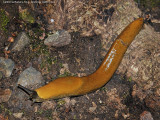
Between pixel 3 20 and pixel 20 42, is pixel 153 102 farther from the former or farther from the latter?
pixel 3 20

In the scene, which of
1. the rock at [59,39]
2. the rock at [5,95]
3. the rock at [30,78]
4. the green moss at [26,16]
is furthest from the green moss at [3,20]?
the rock at [5,95]

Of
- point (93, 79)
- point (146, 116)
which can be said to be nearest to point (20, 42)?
point (93, 79)

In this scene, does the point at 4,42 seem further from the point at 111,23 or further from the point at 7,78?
the point at 111,23

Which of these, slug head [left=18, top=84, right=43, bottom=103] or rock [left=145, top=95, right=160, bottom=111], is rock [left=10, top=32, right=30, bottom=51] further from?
rock [left=145, top=95, right=160, bottom=111]

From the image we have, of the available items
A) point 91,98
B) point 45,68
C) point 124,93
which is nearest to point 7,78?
point 45,68

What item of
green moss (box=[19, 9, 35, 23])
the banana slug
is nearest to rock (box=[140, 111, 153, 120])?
the banana slug

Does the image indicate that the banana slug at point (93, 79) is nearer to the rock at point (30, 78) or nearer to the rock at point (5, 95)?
the rock at point (30, 78)

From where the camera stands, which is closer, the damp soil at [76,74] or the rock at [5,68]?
the damp soil at [76,74]
